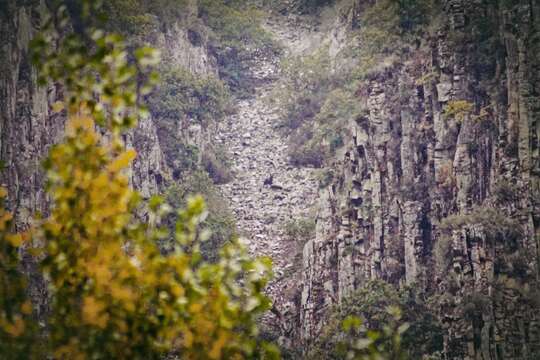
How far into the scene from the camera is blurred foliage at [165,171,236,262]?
2500 cm

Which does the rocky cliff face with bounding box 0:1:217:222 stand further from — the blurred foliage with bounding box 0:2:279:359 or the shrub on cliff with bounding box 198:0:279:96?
the blurred foliage with bounding box 0:2:279:359

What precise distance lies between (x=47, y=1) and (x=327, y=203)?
963 centimetres

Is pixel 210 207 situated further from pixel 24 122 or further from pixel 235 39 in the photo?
pixel 235 39

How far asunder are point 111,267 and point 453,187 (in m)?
16.1

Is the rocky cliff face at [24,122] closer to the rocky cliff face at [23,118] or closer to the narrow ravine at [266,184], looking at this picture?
the rocky cliff face at [23,118]

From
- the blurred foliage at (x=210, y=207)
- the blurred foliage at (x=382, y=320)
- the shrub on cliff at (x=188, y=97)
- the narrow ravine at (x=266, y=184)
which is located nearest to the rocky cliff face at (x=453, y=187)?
the blurred foliage at (x=382, y=320)

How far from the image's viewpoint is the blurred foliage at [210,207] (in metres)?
25.0

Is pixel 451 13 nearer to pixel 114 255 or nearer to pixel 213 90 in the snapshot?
pixel 213 90

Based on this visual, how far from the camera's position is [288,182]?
92.5ft

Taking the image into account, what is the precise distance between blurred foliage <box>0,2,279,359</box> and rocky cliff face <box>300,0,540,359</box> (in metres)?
13.1

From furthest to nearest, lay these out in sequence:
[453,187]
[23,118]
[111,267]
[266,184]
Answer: [266,184] < [23,118] < [453,187] < [111,267]

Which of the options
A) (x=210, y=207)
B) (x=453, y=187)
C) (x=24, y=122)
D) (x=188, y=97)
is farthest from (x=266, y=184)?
(x=453, y=187)

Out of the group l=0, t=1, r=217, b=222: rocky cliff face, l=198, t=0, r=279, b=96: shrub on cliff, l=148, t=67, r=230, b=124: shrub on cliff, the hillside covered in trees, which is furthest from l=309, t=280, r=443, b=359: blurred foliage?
l=198, t=0, r=279, b=96: shrub on cliff

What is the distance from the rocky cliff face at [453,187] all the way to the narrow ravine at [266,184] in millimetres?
2038
